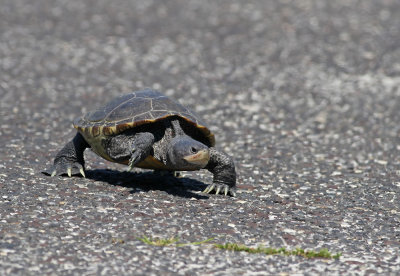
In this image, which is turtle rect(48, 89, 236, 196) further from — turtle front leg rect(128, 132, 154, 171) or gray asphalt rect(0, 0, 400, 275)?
gray asphalt rect(0, 0, 400, 275)

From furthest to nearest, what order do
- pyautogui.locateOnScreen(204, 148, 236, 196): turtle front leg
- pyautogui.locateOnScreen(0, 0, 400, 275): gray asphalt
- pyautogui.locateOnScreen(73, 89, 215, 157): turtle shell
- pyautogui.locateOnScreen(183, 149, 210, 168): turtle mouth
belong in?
pyautogui.locateOnScreen(204, 148, 236, 196): turtle front leg, pyautogui.locateOnScreen(73, 89, 215, 157): turtle shell, pyautogui.locateOnScreen(183, 149, 210, 168): turtle mouth, pyautogui.locateOnScreen(0, 0, 400, 275): gray asphalt

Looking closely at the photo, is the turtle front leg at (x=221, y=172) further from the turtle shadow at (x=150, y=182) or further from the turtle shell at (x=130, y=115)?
the turtle shell at (x=130, y=115)

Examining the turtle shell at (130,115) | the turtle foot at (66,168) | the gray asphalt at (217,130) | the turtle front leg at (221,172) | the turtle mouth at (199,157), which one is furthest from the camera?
the turtle foot at (66,168)

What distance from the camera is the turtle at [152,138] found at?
615 cm

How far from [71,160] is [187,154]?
1693mm

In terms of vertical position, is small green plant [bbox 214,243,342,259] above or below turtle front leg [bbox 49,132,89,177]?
below

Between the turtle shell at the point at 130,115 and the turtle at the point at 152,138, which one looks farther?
the turtle shell at the point at 130,115

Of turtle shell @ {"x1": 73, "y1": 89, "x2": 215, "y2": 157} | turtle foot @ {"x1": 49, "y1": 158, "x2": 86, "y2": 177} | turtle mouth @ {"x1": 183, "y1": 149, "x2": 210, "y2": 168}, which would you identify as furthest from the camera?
turtle foot @ {"x1": 49, "y1": 158, "x2": 86, "y2": 177}

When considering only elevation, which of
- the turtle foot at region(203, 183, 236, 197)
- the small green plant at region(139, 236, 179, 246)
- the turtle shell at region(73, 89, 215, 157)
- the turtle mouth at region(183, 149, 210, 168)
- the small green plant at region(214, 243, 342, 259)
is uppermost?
the turtle shell at region(73, 89, 215, 157)

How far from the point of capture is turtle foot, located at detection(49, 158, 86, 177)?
6.86 m

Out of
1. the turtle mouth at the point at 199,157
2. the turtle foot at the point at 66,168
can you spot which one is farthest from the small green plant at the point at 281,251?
the turtle foot at the point at 66,168

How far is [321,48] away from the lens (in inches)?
601

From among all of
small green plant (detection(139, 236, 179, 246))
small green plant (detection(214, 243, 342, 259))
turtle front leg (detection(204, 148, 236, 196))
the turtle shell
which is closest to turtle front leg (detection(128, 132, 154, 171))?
the turtle shell

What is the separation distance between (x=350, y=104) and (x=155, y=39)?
6069 millimetres
